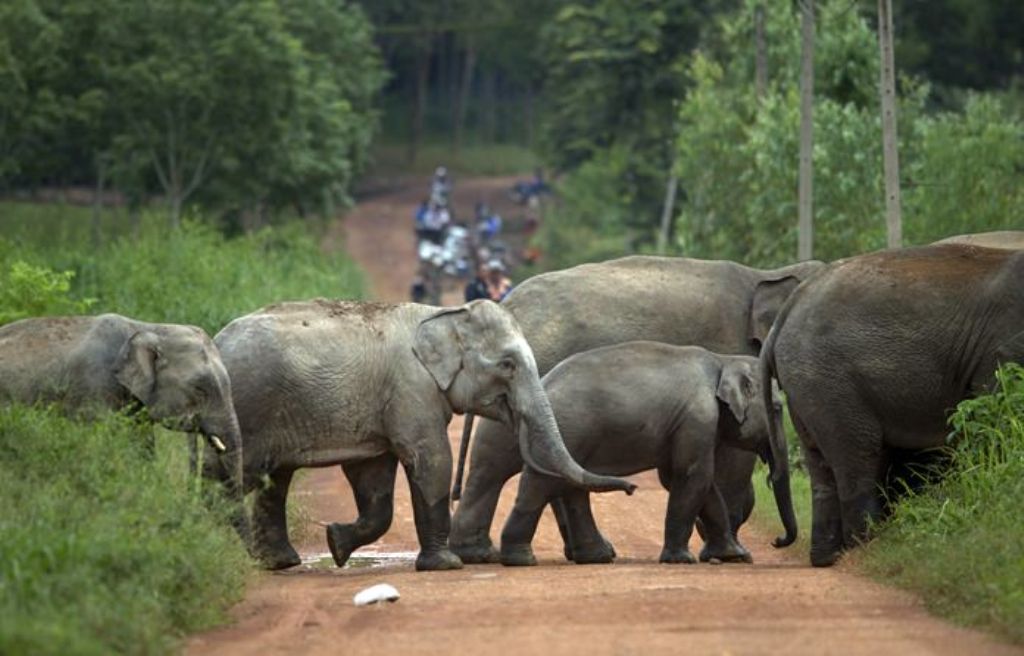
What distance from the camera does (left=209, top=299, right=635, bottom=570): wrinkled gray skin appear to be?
15711 millimetres

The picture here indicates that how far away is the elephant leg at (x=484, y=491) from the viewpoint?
17047 millimetres

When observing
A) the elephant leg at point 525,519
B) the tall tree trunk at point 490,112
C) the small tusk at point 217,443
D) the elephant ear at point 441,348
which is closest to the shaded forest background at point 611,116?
the elephant leg at point 525,519

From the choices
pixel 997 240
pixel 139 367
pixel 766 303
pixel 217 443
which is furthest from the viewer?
pixel 766 303

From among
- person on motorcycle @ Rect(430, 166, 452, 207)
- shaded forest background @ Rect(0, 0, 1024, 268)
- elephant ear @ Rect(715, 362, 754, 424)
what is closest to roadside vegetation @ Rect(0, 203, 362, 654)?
elephant ear @ Rect(715, 362, 754, 424)

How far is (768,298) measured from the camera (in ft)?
60.3

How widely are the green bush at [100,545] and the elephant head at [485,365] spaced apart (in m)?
1.94

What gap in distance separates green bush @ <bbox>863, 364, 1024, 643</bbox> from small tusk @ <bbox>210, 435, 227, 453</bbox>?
388 centimetres

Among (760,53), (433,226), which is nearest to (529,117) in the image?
(433,226)

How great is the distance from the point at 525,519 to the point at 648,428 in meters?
1.03

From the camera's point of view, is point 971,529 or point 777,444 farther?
point 777,444

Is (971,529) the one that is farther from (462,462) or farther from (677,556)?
(462,462)

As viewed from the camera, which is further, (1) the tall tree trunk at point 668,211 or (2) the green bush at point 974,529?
(1) the tall tree trunk at point 668,211

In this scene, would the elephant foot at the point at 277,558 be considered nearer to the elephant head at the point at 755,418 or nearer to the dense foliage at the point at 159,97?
the elephant head at the point at 755,418

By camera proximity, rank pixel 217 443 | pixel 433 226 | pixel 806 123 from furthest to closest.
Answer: pixel 433 226, pixel 806 123, pixel 217 443
